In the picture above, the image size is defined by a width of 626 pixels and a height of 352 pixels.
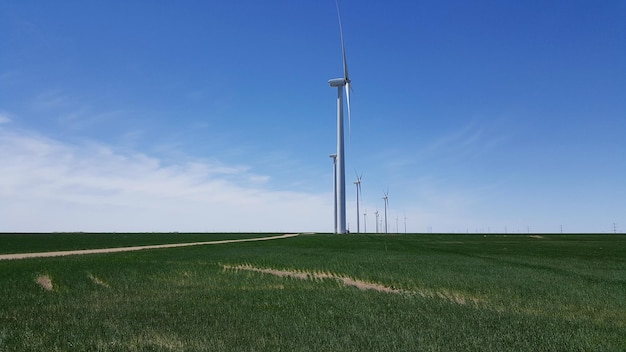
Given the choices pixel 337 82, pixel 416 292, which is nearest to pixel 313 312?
pixel 416 292

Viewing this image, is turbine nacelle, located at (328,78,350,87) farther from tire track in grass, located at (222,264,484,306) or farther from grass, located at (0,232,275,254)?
tire track in grass, located at (222,264,484,306)

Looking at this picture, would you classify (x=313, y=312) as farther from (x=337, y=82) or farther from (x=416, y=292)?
(x=337, y=82)

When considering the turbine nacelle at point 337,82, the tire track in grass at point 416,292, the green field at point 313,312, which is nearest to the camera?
the green field at point 313,312

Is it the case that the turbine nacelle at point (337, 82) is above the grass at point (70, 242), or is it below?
above

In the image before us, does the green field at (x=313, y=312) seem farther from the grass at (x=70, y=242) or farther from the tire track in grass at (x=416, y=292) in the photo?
the grass at (x=70, y=242)

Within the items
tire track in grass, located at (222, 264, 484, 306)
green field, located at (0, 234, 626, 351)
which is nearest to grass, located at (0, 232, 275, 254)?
green field, located at (0, 234, 626, 351)

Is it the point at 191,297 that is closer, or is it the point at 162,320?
the point at 162,320

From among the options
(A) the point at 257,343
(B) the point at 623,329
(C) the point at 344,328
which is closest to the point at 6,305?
(A) the point at 257,343

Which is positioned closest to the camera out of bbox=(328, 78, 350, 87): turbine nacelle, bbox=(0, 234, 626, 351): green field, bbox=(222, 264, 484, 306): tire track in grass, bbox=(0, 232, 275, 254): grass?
bbox=(0, 234, 626, 351): green field

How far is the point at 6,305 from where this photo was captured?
723 inches

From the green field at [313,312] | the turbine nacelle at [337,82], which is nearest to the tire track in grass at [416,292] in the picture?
the green field at [313,312]

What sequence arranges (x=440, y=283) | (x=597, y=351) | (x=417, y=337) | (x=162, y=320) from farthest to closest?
(x=440, y=283), (x=162, y=320), (x=417, y=337), (x=597, y=351)

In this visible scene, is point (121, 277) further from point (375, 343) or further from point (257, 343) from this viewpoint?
point (375, 343)

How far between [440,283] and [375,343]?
13.2 meters
